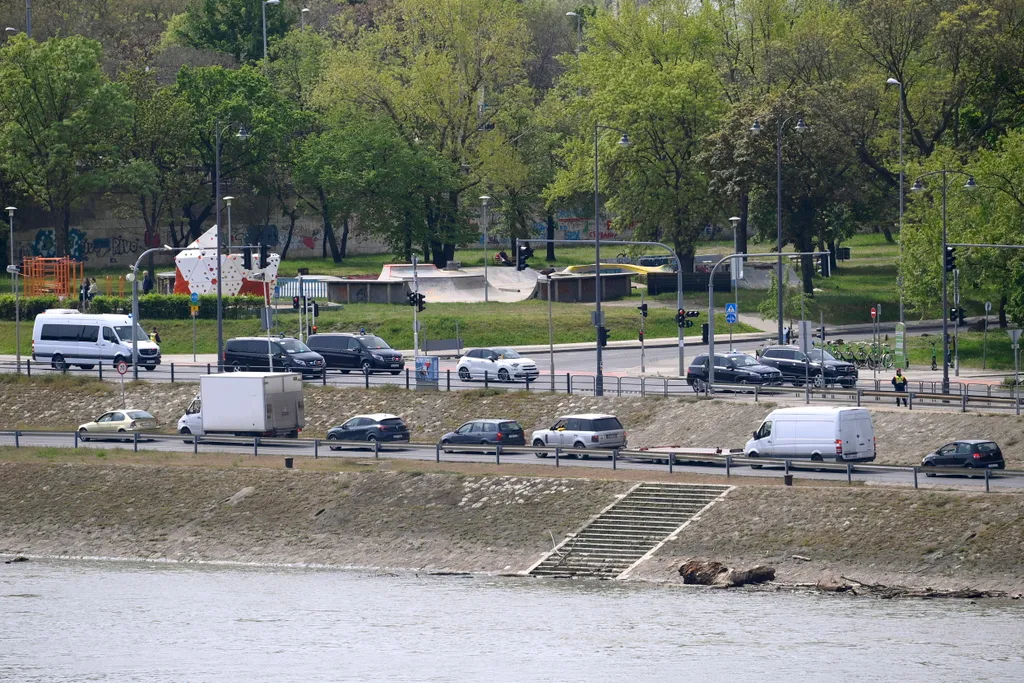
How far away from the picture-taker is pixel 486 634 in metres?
39.6

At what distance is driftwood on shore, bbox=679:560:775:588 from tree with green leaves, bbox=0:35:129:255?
60564 millimetres

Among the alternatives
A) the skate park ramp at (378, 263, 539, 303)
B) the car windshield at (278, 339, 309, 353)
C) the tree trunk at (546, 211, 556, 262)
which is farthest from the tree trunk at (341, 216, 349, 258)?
the car windshield at (278, 339, 309, 353)

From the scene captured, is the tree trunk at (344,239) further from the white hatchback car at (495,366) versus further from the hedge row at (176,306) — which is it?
the white hatchback car at (495,366)

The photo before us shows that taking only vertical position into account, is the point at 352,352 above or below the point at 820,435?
above

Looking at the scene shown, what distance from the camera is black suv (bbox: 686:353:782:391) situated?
63.0 meters

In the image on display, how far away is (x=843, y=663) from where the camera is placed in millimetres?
36344

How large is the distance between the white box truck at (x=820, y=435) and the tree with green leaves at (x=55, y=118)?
185ft

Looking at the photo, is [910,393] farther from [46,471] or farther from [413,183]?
[413,183]

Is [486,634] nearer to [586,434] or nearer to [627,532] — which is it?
[627,532]

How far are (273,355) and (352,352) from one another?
353 cm

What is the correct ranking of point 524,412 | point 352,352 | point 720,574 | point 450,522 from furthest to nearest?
point 352,352
point 524,412
point 450,522
point 720,574

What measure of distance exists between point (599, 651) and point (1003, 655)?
8.86 meters

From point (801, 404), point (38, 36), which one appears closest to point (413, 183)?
point (38, 36)

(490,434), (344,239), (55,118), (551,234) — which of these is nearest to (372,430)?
(490,434)
